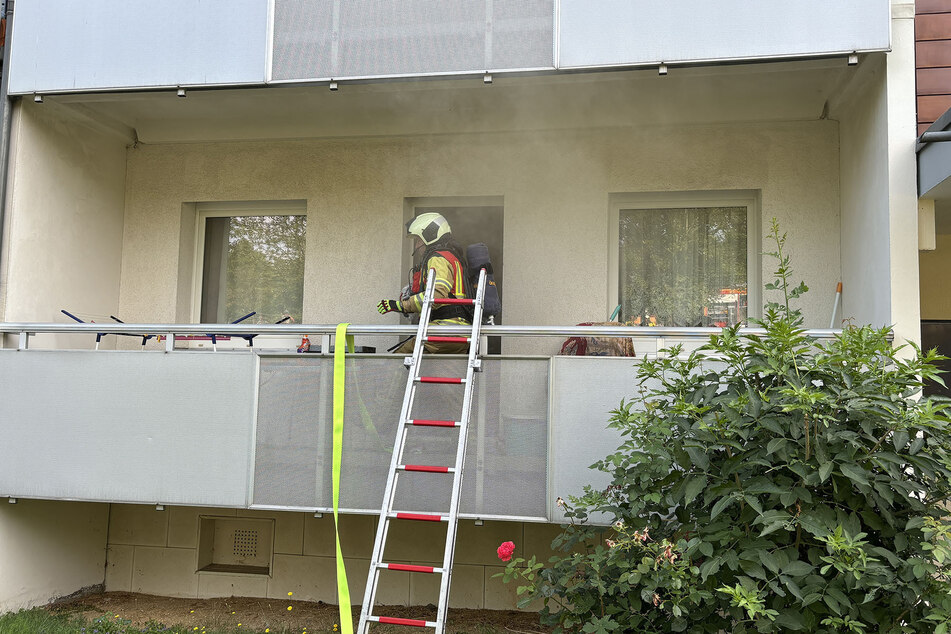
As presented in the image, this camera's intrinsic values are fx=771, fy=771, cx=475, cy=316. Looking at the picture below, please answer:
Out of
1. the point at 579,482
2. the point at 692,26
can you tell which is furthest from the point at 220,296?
the point at 692,26

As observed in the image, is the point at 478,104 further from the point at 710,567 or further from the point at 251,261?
the point at 710,567

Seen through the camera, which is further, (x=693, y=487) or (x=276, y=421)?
(x=276, y=421)

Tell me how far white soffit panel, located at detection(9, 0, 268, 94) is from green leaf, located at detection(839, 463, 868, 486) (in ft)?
12.9

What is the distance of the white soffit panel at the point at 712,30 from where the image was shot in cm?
421

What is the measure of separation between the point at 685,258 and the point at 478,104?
1.95 meters

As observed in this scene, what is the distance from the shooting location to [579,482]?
13.7 feet

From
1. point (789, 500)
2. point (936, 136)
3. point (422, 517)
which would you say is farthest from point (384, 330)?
point (936, 136)

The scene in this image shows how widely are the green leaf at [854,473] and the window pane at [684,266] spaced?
2899mm

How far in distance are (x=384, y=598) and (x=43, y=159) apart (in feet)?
13.1

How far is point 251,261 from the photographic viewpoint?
21.4 feet

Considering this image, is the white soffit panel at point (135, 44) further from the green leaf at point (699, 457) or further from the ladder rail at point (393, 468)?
the green leaf at point (699, 457)

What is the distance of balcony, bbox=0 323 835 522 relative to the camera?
4.20 m

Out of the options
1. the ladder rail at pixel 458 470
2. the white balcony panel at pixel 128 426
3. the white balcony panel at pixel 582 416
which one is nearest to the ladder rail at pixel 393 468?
the ladder rail at pixel 458 470

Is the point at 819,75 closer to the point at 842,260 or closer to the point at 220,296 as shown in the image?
the point at 842,260
